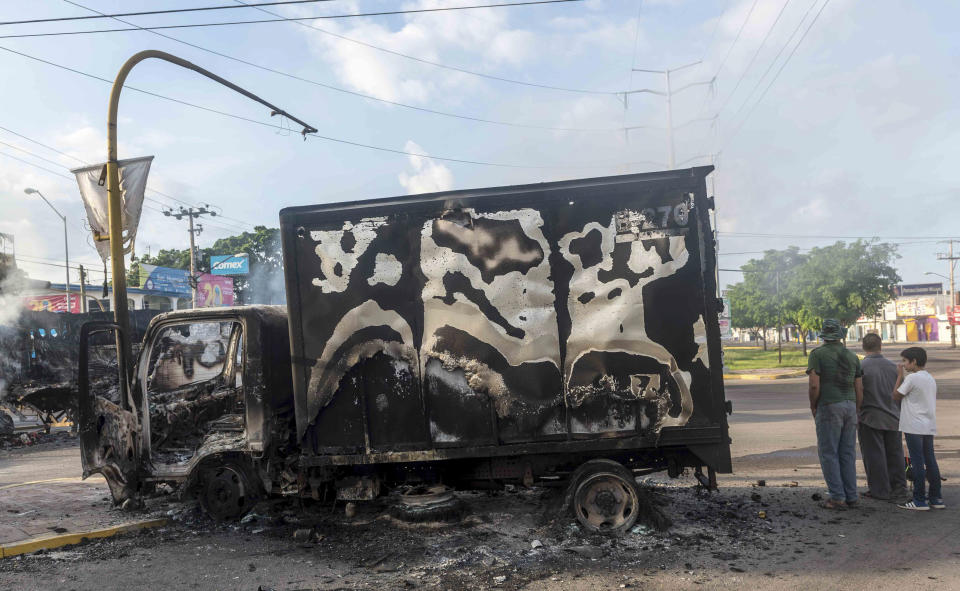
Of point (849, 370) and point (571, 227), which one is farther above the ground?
point (571, 227)

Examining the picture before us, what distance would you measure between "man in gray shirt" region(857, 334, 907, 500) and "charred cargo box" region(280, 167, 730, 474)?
89.0 inches

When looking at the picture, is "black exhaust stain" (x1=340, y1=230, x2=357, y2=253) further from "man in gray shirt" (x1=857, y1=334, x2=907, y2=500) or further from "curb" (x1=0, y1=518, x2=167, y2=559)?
"man in gray shirt" (x1=857, y1=334, x2=907, y2=500)

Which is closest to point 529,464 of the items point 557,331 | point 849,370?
point 557,331

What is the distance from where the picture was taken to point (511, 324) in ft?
15.5

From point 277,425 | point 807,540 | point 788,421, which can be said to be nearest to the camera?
point 807,540

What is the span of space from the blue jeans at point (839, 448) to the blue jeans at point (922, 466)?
1.55 ft

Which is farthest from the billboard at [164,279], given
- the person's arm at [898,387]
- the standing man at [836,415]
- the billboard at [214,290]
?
the person's arm at [898,387]

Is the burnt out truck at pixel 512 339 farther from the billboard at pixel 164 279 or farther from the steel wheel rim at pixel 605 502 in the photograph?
the billboard at pixel 164 279

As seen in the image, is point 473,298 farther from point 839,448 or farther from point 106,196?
point 106,196

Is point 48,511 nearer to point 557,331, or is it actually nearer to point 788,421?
point 557,331

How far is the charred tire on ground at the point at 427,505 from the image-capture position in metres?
5.21

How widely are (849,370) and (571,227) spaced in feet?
10.3

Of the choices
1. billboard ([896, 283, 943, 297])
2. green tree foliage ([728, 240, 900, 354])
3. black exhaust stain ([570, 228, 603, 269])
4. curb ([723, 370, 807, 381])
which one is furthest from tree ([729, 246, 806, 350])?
billboard ([896, 283, 943, 297])

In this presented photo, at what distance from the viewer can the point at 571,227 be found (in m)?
4.74
